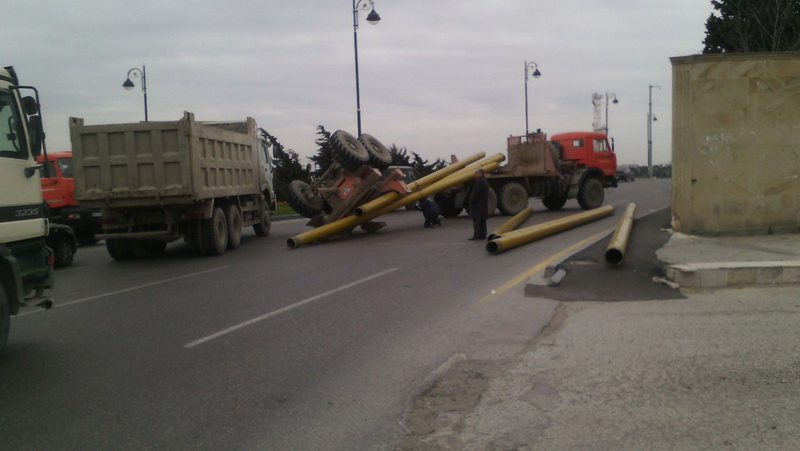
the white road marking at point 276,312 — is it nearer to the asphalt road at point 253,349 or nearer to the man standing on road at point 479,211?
the asphalt road at point 253,349

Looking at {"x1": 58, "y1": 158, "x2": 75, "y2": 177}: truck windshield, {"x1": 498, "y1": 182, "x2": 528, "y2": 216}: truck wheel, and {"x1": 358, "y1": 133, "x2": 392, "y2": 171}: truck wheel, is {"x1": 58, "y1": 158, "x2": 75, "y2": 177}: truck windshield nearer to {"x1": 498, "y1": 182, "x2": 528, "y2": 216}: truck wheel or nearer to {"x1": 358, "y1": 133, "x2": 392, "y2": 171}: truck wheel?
{"x1": 358, "y1": 133, "x2": 392, "y2": 171}: truck wheel

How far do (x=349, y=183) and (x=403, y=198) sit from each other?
5.40 feet

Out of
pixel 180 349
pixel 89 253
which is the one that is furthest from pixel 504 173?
pixel 180 349

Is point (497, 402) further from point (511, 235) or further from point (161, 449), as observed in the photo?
point (511, 235)

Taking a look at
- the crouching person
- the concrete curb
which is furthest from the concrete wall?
the crouching person

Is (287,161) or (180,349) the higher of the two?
(287,161)

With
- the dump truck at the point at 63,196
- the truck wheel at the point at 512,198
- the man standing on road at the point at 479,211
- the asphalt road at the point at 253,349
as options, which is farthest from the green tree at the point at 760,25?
the dump truck at the point at 63,196

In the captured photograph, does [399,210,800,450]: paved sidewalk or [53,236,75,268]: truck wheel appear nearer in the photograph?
[399,210,800,450]: paved sidewalk

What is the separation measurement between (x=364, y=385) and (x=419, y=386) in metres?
0.44

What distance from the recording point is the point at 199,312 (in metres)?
8.55

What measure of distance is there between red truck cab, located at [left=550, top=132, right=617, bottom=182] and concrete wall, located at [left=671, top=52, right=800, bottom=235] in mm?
13188

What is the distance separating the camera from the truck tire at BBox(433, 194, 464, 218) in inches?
921

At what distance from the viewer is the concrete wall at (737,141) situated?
11898 mm

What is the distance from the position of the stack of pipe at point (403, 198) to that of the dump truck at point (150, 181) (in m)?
2.25
